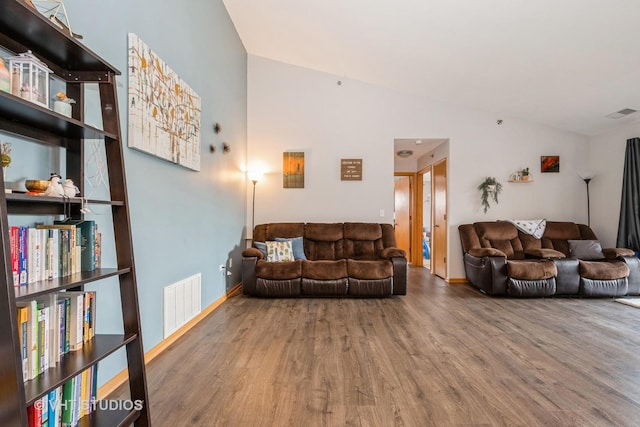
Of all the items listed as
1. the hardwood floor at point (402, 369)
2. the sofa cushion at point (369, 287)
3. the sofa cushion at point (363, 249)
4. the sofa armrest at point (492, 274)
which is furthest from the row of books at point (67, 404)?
the sofa armrest at point (492, 274)

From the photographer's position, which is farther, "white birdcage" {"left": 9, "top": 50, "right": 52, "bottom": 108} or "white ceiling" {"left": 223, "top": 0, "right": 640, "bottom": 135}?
"white ceiling" {"left": 223, "top": 0, "right": 640, "bottom": 135}

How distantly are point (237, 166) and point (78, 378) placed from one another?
346cm

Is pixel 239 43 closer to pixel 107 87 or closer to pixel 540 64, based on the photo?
pixel 107 87

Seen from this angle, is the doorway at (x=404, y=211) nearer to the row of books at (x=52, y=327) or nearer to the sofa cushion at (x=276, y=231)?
the sofa cushion at (x=276, y=231)

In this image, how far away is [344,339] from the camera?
2.58 m

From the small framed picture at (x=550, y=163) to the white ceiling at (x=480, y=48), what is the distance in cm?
51

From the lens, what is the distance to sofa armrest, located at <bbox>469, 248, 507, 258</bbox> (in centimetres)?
398

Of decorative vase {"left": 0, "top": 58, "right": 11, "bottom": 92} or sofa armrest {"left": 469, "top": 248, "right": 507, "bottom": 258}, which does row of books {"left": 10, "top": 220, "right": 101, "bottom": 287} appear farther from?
sofa armrest {"left": 469, "top": 248, "right": 507, "bottom": 258}

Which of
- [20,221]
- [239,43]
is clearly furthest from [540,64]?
[20,221]

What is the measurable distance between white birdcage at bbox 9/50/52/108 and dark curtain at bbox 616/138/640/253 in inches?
246

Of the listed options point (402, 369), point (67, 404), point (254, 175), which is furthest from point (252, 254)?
point (67, 404)

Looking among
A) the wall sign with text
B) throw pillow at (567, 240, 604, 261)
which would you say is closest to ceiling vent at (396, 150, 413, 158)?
the wall sign with text

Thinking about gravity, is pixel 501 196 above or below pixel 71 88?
below

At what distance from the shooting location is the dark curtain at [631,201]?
416cm
